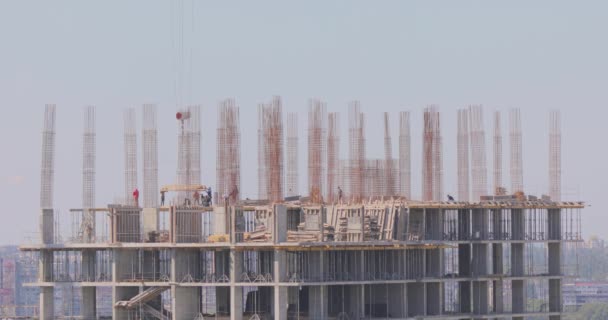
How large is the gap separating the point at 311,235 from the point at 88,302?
14.1 metres

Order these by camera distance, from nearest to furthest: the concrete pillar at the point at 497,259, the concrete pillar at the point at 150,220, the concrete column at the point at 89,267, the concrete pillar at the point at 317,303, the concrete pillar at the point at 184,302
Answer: the concrete pillar at the point at 317,303 → the concrete pillar at the point at 184,302 → the concrete pillar at the point at 150,220 → the concrete column at the point at 89,267 → the concrete pillar at the point at 497,259

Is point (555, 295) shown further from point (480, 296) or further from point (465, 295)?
point (465, 295)

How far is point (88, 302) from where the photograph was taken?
93438 millimetres

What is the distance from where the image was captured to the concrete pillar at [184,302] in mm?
88312

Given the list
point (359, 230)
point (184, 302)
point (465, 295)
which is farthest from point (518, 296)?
point (184, 302)

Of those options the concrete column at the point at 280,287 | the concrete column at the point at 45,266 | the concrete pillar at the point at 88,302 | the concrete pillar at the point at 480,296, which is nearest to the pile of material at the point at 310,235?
the concrete column at the point at 280,287

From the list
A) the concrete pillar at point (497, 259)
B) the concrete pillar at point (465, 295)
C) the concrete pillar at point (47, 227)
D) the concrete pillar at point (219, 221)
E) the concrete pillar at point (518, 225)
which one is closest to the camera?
the concrete pillar at point (219, 221)

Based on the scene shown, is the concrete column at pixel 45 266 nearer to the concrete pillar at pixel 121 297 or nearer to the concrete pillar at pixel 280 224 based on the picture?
the concrete pillar at pixel 121 297

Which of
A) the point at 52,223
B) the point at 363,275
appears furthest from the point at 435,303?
the point at 52,223

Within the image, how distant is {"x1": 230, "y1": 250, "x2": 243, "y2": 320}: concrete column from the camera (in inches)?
3415

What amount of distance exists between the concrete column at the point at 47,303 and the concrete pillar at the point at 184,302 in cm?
884

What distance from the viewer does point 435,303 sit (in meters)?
94.9

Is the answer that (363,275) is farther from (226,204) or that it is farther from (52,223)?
(52,223)

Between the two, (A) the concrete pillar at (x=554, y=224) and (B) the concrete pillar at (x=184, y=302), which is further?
(A) the concrete pillar at (x=554, y=224)
